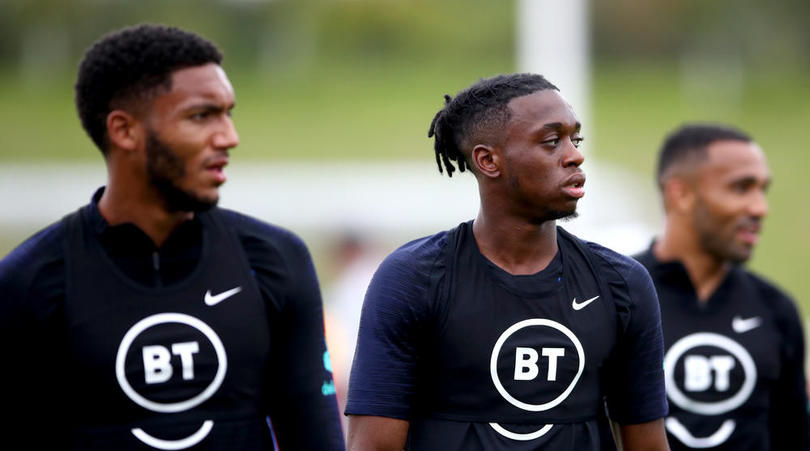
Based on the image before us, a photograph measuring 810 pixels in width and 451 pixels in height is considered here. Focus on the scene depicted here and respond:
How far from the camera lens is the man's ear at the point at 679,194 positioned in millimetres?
5035

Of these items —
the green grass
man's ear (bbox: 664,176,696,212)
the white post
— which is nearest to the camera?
man's ear (bbox: 664,176,696,212)

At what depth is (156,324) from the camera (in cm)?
349

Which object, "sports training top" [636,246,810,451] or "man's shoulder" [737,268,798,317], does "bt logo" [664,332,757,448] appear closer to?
"sports training top" [636,246,810,451]

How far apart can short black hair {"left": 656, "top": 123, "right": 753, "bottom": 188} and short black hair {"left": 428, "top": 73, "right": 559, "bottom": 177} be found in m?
1.95

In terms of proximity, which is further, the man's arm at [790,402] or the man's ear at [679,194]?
the man's ear at [679,194]

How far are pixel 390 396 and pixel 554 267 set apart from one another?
0.61 m

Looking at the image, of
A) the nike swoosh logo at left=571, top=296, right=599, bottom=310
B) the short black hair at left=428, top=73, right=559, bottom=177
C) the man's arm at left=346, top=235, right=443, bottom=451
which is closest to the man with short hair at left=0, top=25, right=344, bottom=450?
the man's arm at left=346, top=235, right=443, bottom=451

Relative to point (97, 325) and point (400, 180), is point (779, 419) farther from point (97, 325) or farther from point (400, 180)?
point (400, 180)

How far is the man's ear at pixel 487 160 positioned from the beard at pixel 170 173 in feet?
2.75

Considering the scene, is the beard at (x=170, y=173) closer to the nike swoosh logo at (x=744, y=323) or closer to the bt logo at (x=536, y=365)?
the bt logo at (x=536, y=365)

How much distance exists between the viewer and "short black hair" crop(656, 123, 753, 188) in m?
5.09

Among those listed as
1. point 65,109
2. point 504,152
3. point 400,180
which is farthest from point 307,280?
point 65,109

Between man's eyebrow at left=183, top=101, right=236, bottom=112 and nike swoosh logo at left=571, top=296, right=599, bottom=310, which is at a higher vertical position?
man's eyebrow at left=183, top=101, right=236, bottom=112

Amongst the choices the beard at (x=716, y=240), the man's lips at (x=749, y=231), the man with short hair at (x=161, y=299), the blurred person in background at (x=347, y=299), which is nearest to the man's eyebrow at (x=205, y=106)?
the man with short hair at (x=161, y=299)
